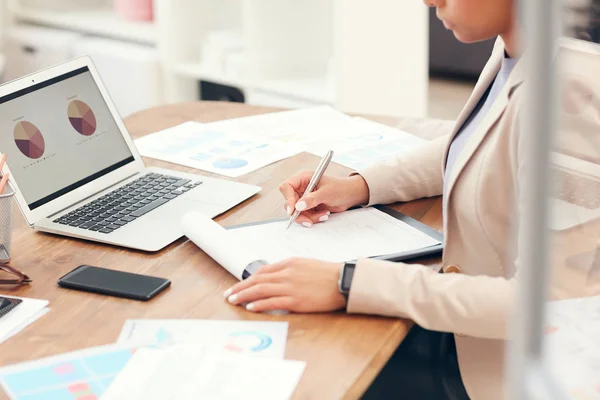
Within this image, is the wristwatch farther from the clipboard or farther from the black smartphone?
the black smartphone

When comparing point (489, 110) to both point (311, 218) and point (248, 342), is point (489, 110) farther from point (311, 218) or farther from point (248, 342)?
point (248, 342)

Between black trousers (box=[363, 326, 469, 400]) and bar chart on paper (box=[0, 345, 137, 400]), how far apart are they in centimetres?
52

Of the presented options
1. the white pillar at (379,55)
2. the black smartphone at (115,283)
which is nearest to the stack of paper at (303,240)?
the black smartphone at (115,283)

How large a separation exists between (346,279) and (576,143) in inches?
19.6

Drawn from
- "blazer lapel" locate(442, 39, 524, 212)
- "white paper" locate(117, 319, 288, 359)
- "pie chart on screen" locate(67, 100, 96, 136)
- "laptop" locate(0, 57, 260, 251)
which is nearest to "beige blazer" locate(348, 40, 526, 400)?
"blazer lapel" locate(442, 39, 524, 212)

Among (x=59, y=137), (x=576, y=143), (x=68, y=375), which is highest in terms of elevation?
(x=576, y=143)

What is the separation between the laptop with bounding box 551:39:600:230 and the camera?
18.0 inches

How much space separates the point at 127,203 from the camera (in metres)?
1.38

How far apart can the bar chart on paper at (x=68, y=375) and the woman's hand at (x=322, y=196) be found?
1.38ft

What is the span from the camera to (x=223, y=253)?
3.79 ft

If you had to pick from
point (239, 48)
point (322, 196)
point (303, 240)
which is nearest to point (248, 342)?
point (303, 240)

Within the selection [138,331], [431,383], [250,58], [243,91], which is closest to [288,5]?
[250,58]

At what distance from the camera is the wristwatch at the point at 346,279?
3.39 feet

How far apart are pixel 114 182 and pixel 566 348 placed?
1.04 m
